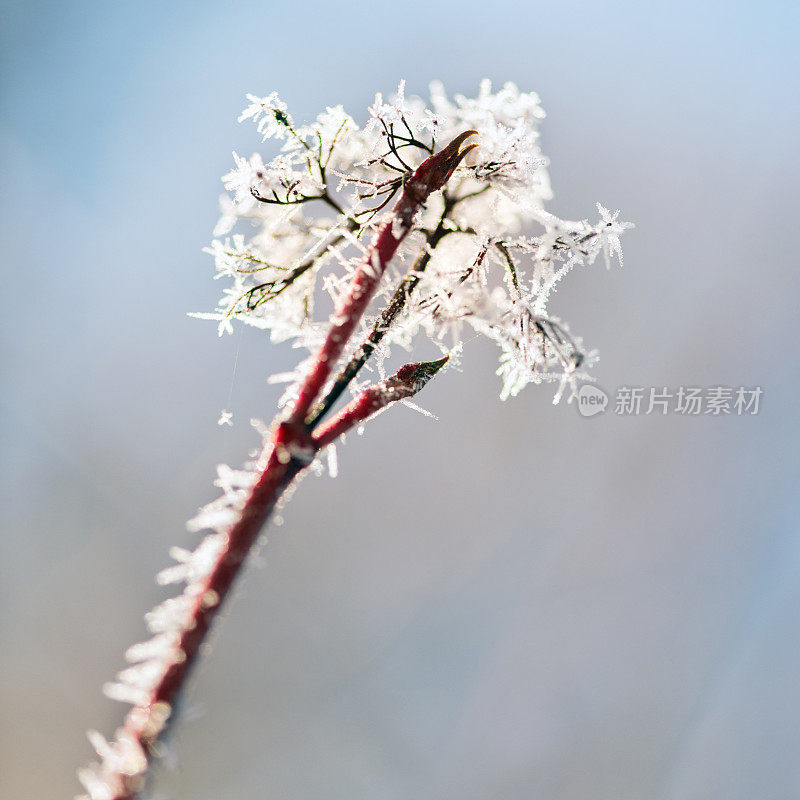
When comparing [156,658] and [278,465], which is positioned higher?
[278,465]

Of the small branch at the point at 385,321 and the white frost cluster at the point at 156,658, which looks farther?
the small branch at the point at 385,321

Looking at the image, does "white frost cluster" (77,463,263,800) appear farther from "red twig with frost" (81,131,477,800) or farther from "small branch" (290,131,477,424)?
"small branch" (290,131,477,424)

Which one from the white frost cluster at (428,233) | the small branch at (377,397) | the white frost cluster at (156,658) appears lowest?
the white frost cluster at (156,658)

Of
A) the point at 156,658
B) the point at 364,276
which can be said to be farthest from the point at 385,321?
the point at 156,658

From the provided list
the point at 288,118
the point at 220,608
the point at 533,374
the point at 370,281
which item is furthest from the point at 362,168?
the point at 220,608

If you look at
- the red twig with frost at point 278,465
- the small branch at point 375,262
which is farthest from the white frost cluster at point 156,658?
the small branch at point 375,262

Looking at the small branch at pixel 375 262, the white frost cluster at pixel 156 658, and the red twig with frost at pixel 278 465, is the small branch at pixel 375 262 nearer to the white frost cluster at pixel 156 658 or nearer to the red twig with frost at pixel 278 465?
the red twig with frost at pixel 278 465

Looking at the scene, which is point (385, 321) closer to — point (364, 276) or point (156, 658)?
point (364, 276)

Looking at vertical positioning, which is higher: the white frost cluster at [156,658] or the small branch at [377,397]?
the small branch at [377,397]
